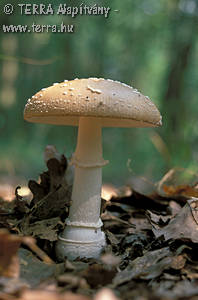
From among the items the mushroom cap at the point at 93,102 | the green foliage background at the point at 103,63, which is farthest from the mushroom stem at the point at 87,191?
the green foliage background at the point at 103,63

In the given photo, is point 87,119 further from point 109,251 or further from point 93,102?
point 109,251

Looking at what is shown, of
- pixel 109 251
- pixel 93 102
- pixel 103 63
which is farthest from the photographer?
pixel 103 63

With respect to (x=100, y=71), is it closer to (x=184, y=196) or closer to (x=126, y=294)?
(x=184, y=196)

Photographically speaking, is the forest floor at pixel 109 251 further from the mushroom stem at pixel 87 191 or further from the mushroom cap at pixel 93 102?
the mushroom cap at pixel 93 102

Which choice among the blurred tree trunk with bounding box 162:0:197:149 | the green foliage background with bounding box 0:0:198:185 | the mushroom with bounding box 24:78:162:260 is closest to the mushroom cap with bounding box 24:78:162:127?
the mushroom with bounding box 24:78:162:260

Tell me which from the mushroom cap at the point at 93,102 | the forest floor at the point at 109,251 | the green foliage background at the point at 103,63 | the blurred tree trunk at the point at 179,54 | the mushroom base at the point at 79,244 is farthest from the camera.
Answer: the green foliage background at the point at 103,63

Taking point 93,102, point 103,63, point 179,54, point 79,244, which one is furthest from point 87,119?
point 103,63
